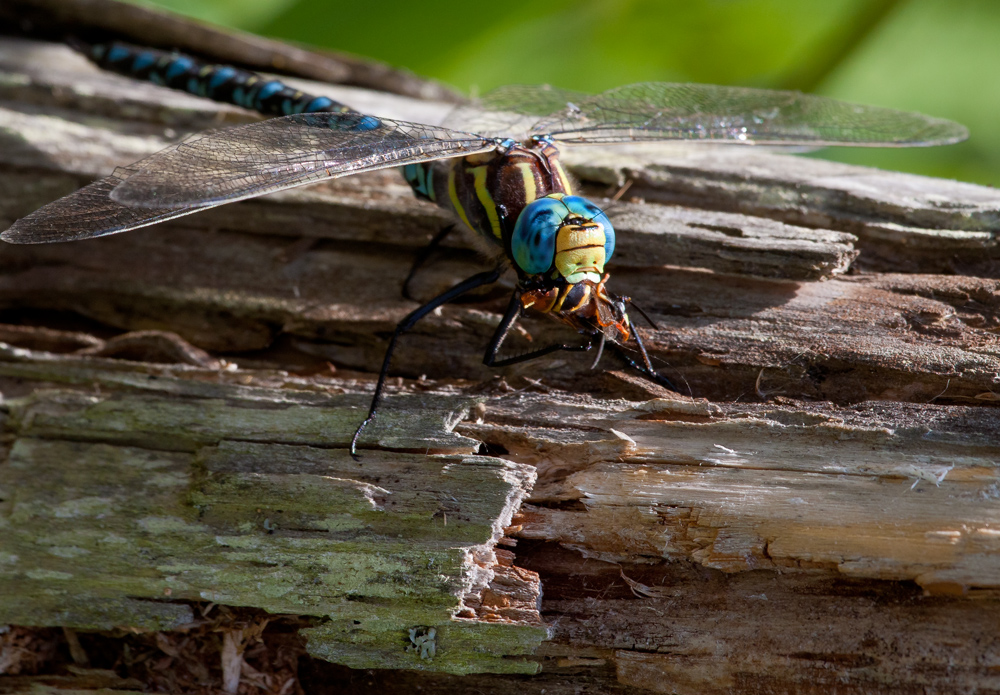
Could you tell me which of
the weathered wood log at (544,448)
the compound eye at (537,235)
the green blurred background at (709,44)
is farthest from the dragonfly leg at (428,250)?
the green blurred background at (709,44)

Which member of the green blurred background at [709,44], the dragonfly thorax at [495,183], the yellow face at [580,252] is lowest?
the yellow face at [580,252]

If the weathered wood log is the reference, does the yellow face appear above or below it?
above

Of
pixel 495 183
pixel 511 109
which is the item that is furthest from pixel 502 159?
pixel 511 109

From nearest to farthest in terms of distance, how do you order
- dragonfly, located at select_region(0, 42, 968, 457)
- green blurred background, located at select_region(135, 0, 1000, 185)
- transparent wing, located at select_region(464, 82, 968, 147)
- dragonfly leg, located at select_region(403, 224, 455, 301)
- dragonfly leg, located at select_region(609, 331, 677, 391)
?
dragonfly, located at select_region(0, 42, 968, 457) < dragonfly leg, located at select_region(609, 331, 677, 391) < dragonfly leg, located at select_region(403, 224, 455, 301) < transparent wing, located at select_region(464, 82, 968, 147) < green blurred background, located at select_region(135, 0, 1000, 185)

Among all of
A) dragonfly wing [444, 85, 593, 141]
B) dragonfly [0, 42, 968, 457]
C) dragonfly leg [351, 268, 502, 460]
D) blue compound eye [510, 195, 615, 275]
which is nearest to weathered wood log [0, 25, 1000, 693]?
dragonfly leg [351, 268, 502, 460]

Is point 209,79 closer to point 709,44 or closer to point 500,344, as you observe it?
point 500,344

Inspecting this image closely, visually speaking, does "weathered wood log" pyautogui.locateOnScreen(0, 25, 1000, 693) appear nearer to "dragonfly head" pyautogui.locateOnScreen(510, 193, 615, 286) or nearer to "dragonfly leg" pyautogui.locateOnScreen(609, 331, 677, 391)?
"dragonfly leg" pyautogui.locateOnScreen(609, 331, 677, 391)

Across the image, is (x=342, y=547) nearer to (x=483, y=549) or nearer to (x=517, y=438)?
(x=483, y=549)

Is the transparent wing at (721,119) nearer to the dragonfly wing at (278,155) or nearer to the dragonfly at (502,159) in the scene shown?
the dragonfly at (502,159)
